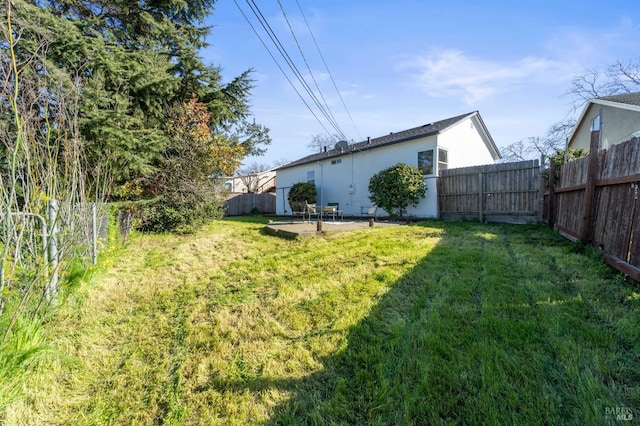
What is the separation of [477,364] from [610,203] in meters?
3.72

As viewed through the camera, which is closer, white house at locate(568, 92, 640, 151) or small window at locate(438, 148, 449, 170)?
white house at locate(568, 92, 640, 151)

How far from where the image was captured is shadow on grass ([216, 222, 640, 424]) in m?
1.70

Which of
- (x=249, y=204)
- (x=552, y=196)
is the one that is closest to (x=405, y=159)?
(x=552, y=196)

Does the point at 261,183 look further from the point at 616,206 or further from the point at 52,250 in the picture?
the point at 616,206

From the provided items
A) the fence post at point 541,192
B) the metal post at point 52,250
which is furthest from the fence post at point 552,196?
the metal post at point 52,250

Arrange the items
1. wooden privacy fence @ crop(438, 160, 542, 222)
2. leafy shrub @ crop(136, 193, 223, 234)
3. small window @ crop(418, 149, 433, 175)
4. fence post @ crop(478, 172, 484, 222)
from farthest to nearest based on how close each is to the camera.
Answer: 1. small window @ crop(418, 149, 433, 175)
2. fence post @ crop(478, 172, 484, 222)
3. wooden privacy fence @ crop(438, 160, 542, 222)
4. leafy shrub @ crop(136, 193, 223, 234)

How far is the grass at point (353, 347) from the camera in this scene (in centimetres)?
179

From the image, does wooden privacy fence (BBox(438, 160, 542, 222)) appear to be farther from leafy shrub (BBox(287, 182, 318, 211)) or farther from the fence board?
leafy shrub (BBox(287, 182, 318, 211))

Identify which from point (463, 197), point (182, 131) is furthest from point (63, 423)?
point (463, 197)

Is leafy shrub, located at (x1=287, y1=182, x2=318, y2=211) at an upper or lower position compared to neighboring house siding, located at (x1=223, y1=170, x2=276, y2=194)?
lower

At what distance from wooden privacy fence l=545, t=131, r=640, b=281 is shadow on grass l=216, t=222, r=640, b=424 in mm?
545

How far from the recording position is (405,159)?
487 inches

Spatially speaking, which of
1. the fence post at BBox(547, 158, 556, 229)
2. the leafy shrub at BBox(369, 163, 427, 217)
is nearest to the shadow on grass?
the fence post at BBox(547, 158, 556, 229)

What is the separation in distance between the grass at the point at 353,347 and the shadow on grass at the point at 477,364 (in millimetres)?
11
